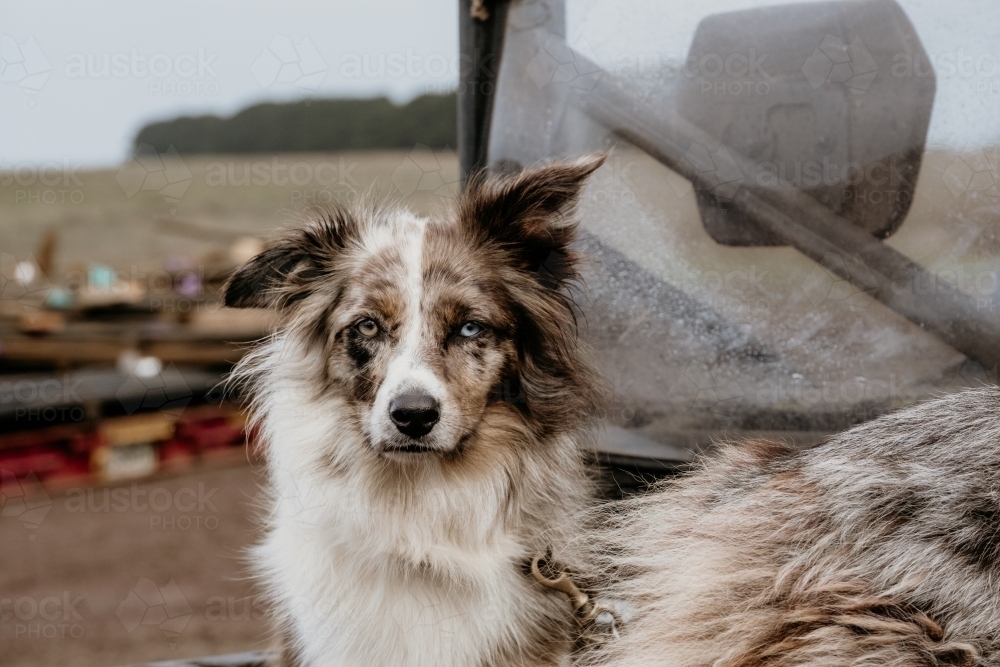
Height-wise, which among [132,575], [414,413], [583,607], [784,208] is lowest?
[132,575]

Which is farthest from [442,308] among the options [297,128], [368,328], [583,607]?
[297,128]

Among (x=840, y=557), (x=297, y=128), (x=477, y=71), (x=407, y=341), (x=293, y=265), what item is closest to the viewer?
(x=840, y=557)

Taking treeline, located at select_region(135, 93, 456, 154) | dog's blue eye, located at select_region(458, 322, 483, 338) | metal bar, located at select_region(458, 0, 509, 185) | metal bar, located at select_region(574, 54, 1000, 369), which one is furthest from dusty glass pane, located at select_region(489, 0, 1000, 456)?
treeline, located at select_region(135, 93, 456, 154)

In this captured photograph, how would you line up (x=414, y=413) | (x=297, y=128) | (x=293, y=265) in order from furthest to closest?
(x=297, y=128) → (x=293, y=265) → (x=414, y=413)

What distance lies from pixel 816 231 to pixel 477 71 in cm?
135

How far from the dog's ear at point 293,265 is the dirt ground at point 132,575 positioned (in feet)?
6.56

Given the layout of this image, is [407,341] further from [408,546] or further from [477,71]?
[477,71]

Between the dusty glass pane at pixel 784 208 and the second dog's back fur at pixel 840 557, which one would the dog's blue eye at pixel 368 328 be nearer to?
the dusty glass pane at pixel 784 208

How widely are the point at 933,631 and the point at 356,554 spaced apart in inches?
50.7

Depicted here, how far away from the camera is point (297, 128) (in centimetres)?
863

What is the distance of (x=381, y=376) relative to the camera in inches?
81.2

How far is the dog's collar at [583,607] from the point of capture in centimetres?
190

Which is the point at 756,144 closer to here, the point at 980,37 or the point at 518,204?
the point at 980,37

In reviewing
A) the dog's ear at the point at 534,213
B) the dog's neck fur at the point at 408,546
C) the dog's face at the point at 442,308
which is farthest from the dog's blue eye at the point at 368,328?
the dog's ear at the point at 534,213
